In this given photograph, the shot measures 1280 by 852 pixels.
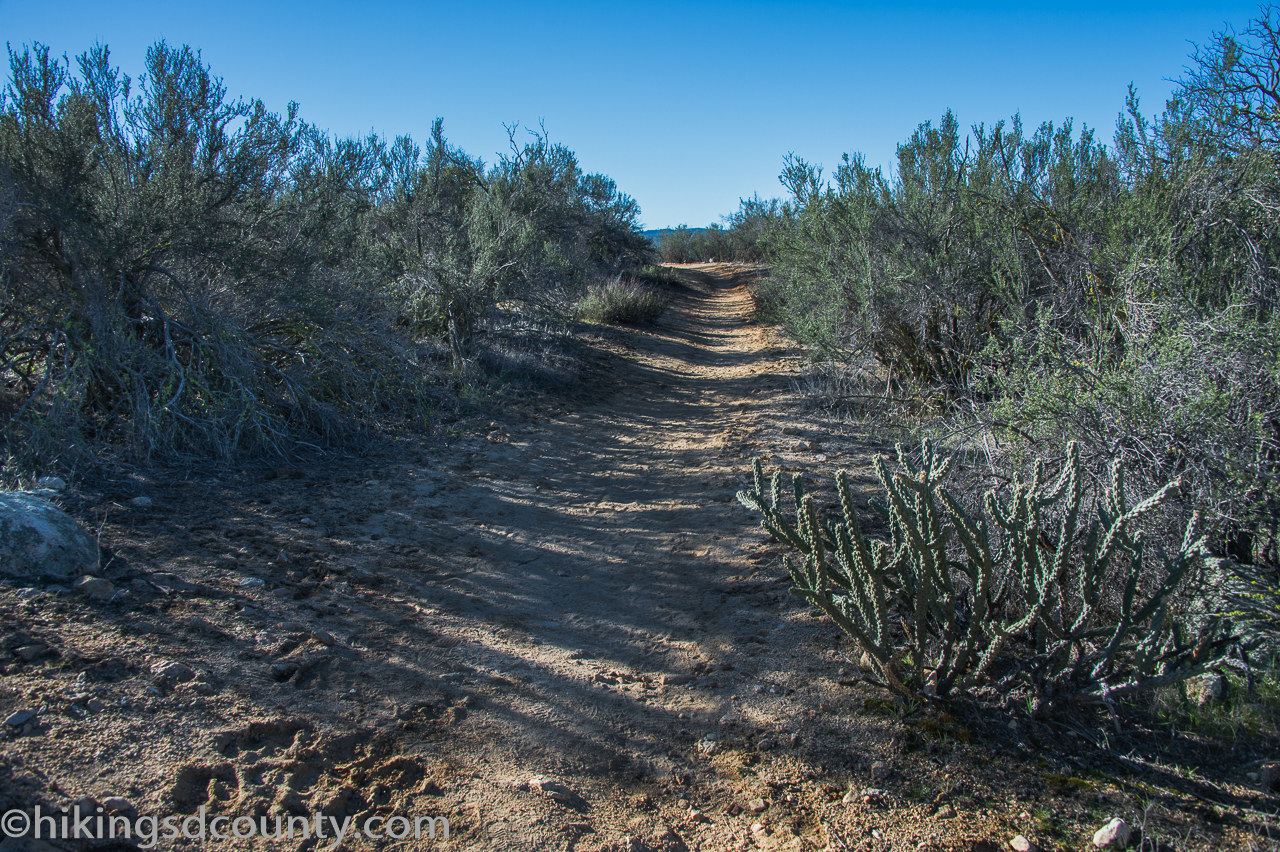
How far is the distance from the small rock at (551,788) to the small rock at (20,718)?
65.3 inches

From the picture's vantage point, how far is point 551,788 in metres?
2.35

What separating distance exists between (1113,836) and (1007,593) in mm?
861

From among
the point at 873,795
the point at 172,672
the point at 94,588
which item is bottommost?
the point at 873,795

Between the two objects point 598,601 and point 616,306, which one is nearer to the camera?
point 598,601

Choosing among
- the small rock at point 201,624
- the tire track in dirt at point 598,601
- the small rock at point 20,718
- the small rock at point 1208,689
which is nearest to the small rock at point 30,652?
the small rock at point 20,718

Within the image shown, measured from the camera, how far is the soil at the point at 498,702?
2.16 metres

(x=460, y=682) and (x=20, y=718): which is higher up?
(x=20, y=718)

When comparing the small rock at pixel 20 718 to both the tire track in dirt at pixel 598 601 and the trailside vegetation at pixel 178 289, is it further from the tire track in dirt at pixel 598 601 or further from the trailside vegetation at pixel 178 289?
the trailside vegetation at pixel 178 289

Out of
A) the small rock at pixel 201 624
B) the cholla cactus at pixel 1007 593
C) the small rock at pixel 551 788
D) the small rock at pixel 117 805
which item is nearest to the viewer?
the small rock at pixel 117 805

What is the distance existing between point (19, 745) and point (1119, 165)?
7.83 metres

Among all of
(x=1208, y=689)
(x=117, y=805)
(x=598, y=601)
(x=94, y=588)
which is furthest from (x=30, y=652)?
(x=1208, y=689)

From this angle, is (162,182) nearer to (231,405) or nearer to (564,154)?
(231,405)

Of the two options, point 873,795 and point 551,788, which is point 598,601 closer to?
point 551,788

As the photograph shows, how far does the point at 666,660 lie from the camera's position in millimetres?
3279
